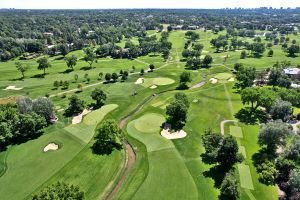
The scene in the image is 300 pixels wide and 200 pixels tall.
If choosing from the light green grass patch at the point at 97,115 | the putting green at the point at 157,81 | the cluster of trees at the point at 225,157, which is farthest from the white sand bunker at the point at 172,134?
the putting green at the point at 157,81

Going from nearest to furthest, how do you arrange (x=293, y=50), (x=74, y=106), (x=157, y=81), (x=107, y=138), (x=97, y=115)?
(x=107, y=138) < (x=97, y=115) < (x=74, y=106) < (x=157, y=81) < (x=293, y=50)

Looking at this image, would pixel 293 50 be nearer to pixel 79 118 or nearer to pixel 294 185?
pixel 294 185

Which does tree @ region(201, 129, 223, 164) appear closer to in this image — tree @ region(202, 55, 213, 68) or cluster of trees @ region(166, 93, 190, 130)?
cluster of trees @ region(166, 93, 190, 130)

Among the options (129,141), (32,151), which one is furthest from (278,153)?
(32,151)

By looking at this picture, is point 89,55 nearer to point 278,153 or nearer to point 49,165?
point 49,165

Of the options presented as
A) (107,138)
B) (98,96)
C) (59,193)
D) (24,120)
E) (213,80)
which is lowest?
(213,80)

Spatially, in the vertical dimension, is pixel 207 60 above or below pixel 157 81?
above

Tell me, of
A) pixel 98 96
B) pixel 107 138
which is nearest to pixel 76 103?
pixel 98 96

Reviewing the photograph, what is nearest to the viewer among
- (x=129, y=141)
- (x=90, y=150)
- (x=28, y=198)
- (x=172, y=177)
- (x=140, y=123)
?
(x=28, y=198)
